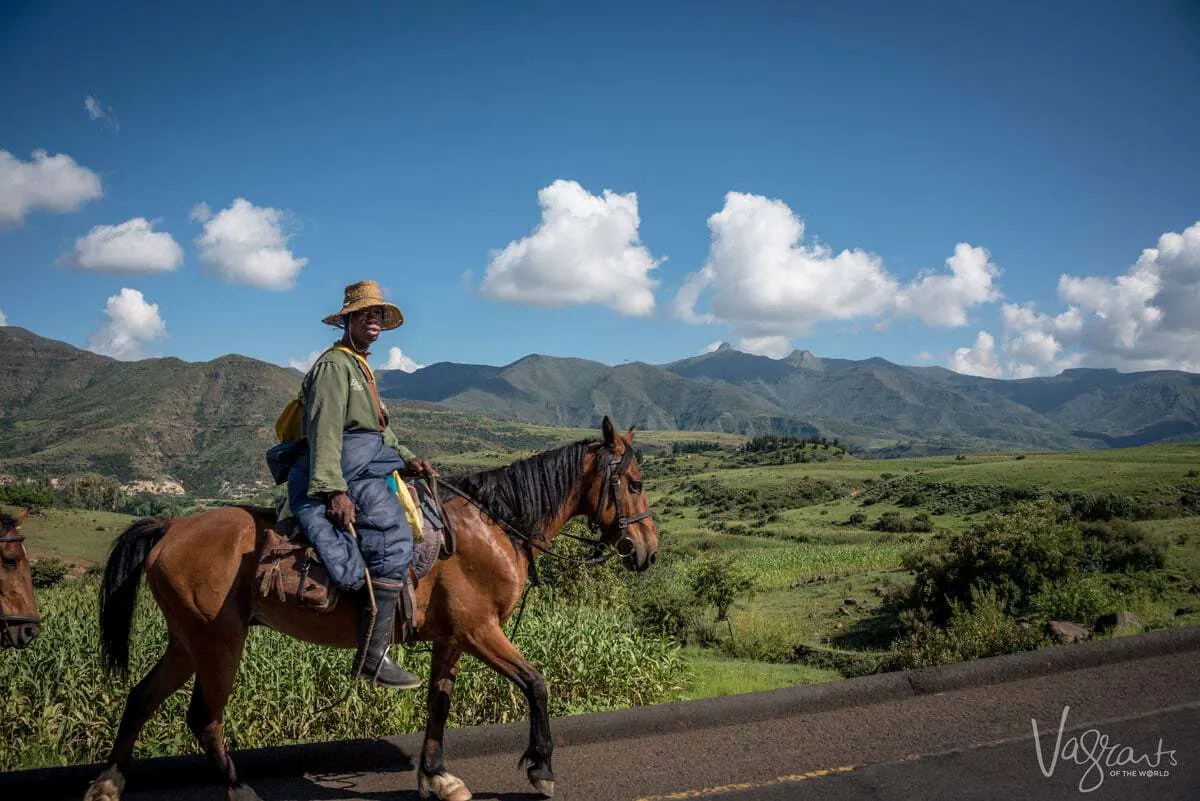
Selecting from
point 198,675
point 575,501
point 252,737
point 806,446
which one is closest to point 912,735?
point 575,501

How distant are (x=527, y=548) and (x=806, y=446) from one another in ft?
489

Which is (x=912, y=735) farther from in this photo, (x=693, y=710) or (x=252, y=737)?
(x=252, y=737)

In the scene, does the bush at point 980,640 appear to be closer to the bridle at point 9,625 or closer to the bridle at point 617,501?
the bridle at point 617,501

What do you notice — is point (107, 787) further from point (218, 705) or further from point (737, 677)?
point (737, 677)

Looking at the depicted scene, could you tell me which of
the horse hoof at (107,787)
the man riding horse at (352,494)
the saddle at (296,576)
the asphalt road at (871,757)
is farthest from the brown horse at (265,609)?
the asphalt road at (871,757)

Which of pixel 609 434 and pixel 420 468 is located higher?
pixel 609 434

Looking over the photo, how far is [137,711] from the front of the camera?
15.7ft

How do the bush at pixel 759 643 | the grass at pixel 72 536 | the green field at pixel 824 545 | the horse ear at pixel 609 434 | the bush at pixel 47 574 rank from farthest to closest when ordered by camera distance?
the grass at pixel 72 536 < the bush at pixel 47 574 < the bush at pixel 759 643 < the green field at pixel 824 545 < the horse ear at pixel 609 434

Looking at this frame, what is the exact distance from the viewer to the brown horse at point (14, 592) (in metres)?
4.84

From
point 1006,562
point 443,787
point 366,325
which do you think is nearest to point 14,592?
point 366,325

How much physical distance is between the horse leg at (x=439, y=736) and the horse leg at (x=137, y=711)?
1.52 m

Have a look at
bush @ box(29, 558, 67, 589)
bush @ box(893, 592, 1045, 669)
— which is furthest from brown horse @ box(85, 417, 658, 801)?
bush @ box(29, 558, 67, 589)

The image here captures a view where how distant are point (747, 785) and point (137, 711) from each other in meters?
3.84

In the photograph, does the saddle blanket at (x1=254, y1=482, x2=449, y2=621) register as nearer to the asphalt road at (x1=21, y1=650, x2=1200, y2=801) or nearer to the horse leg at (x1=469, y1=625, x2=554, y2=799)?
the horse leg at (x1=469, y1=625, x2=554, y2=799)
